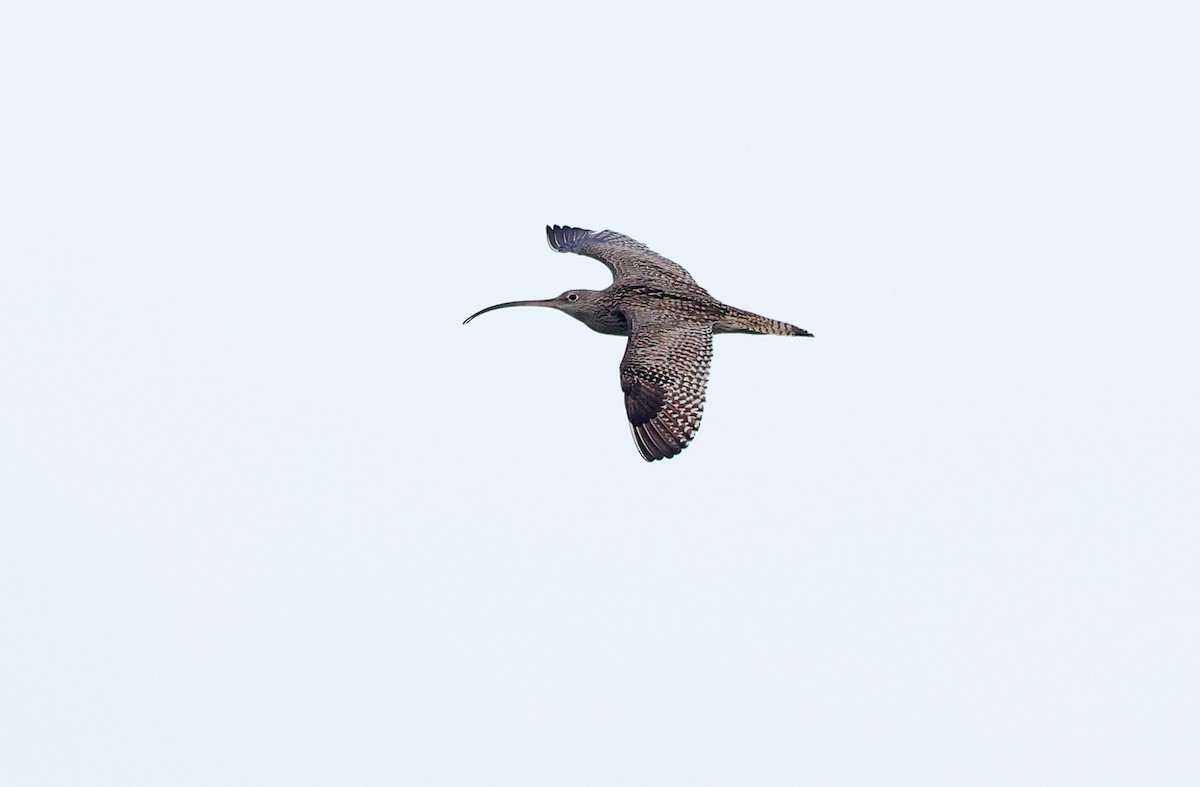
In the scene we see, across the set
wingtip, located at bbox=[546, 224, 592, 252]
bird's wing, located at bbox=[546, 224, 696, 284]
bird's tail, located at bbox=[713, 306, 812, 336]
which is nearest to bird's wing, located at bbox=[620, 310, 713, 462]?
bird's tail, located at bbox=[713, 306, 812, 336]

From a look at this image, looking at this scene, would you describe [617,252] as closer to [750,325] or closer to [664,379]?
[750,325]

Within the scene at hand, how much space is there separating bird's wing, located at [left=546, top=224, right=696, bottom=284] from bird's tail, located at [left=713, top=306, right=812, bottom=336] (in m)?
2.18

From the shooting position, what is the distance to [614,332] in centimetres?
2886

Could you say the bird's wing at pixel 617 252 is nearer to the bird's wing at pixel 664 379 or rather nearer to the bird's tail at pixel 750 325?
the bird's tail at pixel 750 325

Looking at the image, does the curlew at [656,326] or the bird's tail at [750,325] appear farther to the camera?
the bird's tail at [750,325]

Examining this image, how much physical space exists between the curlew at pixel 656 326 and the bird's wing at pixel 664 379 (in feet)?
0.04

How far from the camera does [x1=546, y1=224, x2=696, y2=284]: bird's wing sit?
3003cm

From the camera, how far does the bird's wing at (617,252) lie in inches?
1182

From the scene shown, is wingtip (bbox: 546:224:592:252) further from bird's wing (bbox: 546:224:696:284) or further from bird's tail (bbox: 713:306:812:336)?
bird's tail (bbox: 713:306:812:336)

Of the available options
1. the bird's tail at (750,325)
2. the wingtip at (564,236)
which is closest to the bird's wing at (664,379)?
the bird's tail at (750,325)

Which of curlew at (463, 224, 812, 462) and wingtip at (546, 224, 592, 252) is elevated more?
wingtip at (546, 224, 592, 252)

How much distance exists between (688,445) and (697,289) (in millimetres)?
5139

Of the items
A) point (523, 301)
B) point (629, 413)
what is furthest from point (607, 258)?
point (629, 413)

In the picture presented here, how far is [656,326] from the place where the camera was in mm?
27062
